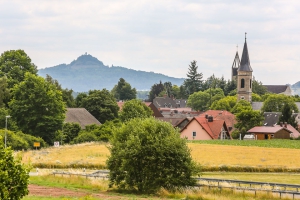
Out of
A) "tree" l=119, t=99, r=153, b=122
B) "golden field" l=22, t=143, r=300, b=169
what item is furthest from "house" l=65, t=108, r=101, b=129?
"golden field" l=22, t=143, r=300, b=169

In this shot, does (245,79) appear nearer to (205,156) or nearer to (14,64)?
(14,64)

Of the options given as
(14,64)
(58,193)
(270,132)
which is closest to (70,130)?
(14,64)

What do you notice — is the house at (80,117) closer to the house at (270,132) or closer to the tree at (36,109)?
the tree at (36,109)

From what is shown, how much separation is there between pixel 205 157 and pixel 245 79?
112567 millimetres

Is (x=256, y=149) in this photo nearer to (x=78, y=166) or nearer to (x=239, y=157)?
(x=239, y=157)

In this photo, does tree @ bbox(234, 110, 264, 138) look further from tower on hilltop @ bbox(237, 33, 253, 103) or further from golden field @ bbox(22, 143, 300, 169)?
tower on hilltop @ bbox(237, 33, 253, 103)

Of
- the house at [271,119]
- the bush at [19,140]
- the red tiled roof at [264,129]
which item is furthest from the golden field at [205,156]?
the house at [271,119]

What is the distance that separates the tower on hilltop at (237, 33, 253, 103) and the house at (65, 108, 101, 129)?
254ft

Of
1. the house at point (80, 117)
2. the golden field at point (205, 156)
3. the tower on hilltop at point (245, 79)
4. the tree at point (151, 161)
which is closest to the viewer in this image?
the tree at point (151, 161)

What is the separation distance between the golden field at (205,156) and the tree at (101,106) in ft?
97.8

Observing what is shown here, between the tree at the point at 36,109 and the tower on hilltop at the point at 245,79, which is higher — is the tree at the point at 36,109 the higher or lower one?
the lower one

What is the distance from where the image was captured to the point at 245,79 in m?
172

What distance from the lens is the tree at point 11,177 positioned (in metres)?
17.5

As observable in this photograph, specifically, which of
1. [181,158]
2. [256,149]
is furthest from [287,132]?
[181,158]
